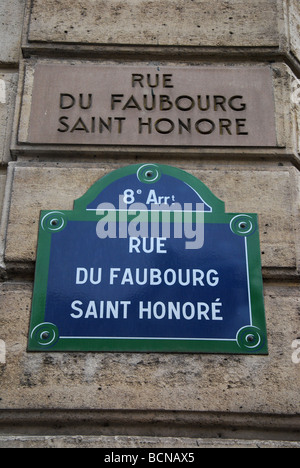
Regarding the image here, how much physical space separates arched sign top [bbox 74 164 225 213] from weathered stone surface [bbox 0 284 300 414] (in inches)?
28.3

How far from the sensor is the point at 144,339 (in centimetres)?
272

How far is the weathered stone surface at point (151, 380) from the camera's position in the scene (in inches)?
103

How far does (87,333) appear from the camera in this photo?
2.73 metres

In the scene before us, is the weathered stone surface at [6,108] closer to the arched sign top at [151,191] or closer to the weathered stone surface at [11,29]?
the weathered stone surface at [11,29]

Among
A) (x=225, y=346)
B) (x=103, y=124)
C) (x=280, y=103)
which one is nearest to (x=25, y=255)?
(x=103, y=124)

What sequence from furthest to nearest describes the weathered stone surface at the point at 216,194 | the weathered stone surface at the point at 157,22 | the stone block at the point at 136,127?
the weathered stone surface at the point at 157,22 < the stone block at the point at 136,127 < the weathered stone surface at the point at 216,194

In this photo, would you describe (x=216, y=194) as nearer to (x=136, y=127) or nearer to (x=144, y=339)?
Result: (x=136, y=127)

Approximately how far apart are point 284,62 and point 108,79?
40.3 inches

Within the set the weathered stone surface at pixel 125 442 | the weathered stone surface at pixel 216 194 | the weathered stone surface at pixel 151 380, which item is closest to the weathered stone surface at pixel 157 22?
the weathered stone surface at pixel 216 194

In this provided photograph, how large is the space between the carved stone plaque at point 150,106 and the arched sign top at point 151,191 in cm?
19

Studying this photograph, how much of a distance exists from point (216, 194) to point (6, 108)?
1.30 meters

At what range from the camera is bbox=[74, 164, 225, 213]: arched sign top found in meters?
3.04
